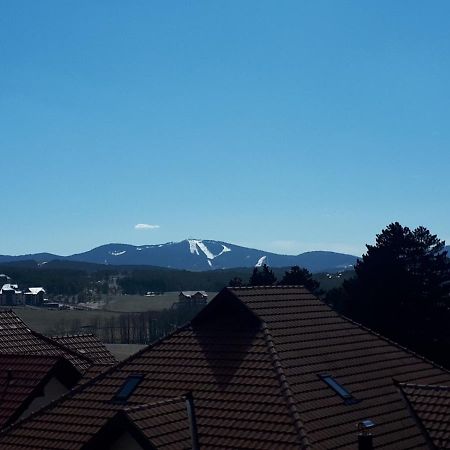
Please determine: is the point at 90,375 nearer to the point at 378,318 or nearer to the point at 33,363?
the point at 33,363

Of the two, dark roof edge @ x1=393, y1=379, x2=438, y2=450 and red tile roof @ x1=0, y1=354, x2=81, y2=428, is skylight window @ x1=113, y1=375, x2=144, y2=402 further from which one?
dark roof edge @ x1=393, y1=379, x2=438, y2=450

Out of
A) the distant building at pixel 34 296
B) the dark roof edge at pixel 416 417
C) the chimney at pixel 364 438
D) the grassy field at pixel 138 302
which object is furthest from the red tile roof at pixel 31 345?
the distant building at pixel 34 296

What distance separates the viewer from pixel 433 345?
107 feet

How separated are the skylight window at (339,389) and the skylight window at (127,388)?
351 centimetres

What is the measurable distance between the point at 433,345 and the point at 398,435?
19.7 m

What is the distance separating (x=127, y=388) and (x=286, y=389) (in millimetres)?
3351

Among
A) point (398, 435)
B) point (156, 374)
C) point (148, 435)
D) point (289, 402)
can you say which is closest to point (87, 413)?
point (156, 374)

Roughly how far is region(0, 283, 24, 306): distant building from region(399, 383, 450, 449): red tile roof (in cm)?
11649

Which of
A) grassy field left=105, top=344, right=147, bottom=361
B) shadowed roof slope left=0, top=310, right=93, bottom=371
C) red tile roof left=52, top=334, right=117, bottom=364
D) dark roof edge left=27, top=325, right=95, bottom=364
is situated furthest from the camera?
grassy field left=105, top=344, right=147, bottom=361

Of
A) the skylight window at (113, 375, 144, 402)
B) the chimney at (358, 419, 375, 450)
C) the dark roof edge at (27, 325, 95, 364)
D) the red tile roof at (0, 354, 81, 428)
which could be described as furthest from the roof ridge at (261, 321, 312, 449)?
the dark roof edge at (27, 325, 95, 364)

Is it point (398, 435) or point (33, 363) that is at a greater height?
point (33, 363)

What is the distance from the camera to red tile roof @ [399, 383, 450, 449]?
46.4ft

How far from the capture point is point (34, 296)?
135 meters

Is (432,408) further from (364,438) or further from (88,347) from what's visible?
(88,347)
